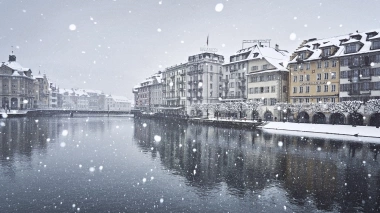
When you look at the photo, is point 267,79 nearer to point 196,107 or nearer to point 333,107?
point 333,107

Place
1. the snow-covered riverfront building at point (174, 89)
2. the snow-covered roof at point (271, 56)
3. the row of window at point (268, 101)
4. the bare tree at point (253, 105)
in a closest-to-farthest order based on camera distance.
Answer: the bare tree at point (253, 105) → the row of window at point (268, 101) → the snow-covered roof at point (271, 56) → the snow-covered riverfront building at point (174, 89)

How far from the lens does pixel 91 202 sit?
688 inches

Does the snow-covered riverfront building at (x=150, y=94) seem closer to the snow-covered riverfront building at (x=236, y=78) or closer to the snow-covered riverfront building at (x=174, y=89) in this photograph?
the snow-covered riverfront building at (x=174, y=89)

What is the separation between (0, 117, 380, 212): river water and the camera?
17.0 metres

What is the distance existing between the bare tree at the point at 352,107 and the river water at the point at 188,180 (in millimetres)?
24434

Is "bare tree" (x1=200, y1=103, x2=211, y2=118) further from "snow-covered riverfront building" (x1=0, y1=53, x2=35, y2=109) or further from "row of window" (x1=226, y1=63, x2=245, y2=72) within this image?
"snow-covered riverfront building" (x1=0, y1=53, x2=35, y2=109)

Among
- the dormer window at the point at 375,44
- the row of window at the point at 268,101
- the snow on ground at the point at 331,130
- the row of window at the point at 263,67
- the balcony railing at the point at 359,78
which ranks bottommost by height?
the snow on ground at the point at 331,130

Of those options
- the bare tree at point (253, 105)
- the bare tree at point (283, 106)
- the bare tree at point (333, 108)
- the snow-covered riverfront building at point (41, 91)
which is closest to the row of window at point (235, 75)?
the bare tree at point (253, 105)

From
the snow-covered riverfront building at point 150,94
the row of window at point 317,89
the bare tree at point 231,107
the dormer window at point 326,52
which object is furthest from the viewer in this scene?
the snow-covered riverfront building at point 150,94

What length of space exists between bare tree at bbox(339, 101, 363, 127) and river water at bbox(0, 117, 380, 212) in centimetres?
2443

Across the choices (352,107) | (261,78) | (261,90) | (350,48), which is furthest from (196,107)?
(352,107)

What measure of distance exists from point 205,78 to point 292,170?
268 ft

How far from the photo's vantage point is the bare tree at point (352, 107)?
56.8 meters

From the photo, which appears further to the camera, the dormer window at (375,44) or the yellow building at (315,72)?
the yellow building at (315,72)
